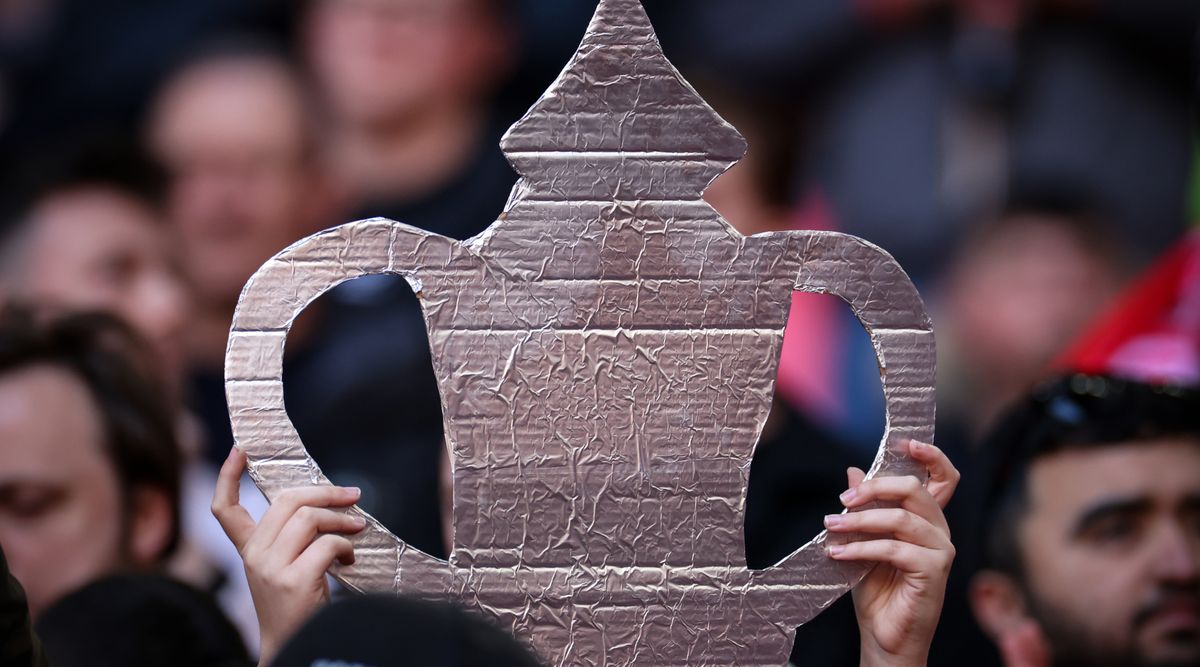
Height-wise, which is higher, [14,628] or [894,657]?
[14,628]

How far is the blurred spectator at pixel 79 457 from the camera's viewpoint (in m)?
2.23

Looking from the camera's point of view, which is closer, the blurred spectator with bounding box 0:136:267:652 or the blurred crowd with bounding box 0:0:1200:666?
the blurred crowd with bounding box 0:0:1200:666

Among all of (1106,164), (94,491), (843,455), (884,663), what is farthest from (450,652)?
(1106,164)

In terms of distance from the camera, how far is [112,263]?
10.6 ft

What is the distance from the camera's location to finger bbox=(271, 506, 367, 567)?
1.63 m

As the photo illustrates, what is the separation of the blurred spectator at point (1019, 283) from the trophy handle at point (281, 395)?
2485 mm

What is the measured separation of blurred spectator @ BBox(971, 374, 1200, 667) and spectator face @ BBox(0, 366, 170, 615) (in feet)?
4.58

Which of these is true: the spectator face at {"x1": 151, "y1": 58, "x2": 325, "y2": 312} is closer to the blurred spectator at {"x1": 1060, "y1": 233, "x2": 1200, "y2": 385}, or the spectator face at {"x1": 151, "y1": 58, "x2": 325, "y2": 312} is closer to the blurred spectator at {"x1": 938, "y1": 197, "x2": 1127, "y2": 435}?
the blurred spectator at {"x1": 938, "y1": 197, "x2": 1127, "y2": 435}

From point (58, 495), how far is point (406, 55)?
185cm

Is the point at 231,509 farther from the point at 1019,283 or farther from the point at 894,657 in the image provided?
the point at 1019,283

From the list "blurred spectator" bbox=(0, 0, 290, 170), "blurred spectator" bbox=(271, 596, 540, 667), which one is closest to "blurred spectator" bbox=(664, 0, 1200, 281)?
"blurred spectator" bbox=(0, 0, 290, 170)

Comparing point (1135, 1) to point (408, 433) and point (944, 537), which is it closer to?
point (408, 433)

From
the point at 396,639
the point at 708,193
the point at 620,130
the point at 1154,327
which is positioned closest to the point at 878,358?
the point at 620,130

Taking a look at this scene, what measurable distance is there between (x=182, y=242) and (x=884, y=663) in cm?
226
